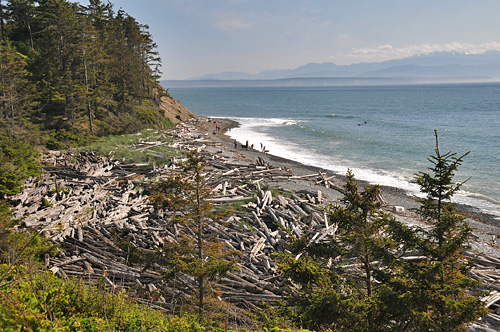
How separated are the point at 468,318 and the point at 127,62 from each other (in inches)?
1993

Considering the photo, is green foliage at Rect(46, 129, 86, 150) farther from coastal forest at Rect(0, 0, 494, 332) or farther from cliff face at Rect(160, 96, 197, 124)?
cliff face at Rect(160, 96, 197, 124)

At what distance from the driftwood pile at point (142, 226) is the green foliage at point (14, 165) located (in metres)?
0.63

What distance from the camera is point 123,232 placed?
14180mm

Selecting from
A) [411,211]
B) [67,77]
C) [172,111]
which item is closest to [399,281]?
[411,211]

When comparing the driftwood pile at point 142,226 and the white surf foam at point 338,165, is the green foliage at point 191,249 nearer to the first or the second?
the driftwood pile at point 142,226

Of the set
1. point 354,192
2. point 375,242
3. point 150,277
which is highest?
point 354,192

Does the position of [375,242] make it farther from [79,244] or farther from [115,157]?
[115,157]

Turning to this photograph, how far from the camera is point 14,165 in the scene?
58.3 ft

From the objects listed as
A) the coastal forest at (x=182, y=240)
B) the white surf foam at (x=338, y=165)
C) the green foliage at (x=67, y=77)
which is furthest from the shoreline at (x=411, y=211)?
the green foliage at (x=67, y=77)

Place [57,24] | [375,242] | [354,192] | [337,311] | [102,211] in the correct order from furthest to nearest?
[57,24], [102,211], [354,192], [375,242], [337,311]

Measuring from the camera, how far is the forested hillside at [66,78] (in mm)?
26234

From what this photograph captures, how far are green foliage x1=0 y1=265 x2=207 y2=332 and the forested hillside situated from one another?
22.0 meters

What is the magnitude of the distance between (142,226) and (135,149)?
666 inches

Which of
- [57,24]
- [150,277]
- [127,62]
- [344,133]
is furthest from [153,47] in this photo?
[150,277]
